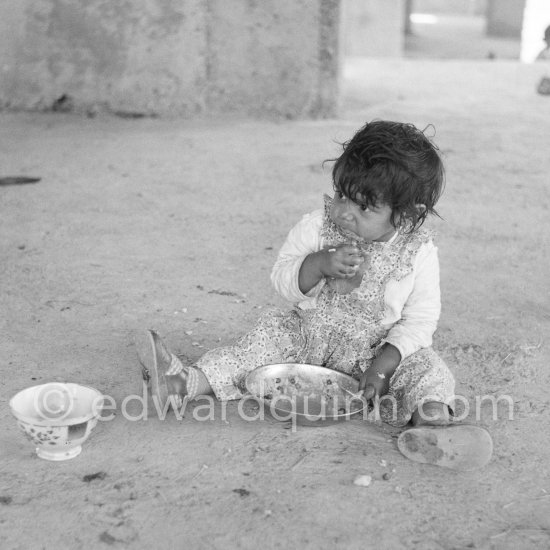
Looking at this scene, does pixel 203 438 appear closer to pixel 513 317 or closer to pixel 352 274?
pixel 352 274

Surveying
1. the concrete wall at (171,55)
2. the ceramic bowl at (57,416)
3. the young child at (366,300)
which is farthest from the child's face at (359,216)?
the concrete wall at (171,55)

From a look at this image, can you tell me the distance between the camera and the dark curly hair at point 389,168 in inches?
79.7

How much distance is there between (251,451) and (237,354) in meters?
0.35

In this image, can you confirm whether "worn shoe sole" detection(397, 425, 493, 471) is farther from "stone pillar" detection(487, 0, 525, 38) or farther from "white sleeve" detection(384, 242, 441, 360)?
"stone pillar" detection(487, 0, 525, 38)

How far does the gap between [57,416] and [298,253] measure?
2.53 feet

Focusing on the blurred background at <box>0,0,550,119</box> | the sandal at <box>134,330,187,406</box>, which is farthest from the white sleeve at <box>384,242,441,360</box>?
the blurred background at <box>0,0,550,119</box>

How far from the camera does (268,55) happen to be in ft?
18.4

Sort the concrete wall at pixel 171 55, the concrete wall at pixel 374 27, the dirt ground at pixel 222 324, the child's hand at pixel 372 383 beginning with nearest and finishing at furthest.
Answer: the dirt ground at pixel 222 324 < the child's hand at pixel 372 383 < the concrete wall at pixel 171 55 < the concrete wall at pixel 374 27

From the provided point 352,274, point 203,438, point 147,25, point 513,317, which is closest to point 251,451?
point 203,438

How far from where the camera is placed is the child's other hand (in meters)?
2.06

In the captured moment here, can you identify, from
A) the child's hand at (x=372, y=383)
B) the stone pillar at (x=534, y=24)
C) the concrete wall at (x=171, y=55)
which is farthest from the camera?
the stone pillar at (x=534, y=24)

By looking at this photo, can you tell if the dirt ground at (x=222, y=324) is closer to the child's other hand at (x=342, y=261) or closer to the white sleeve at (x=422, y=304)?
the white sleeve at (x=422, y=304)

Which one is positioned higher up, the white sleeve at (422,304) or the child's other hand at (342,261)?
the child's other hand at (342,261)

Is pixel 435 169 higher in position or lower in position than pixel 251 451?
higher
